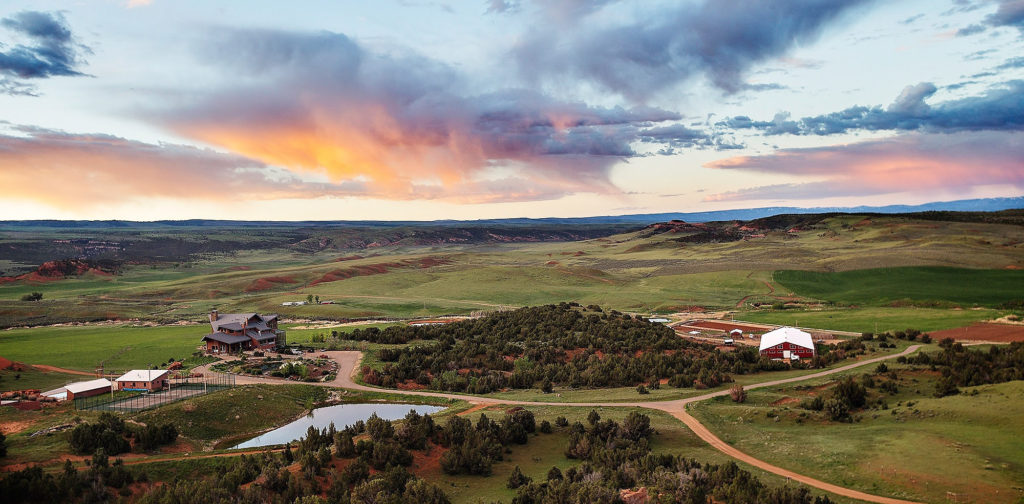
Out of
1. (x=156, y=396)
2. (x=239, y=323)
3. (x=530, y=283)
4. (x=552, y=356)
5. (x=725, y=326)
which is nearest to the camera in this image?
(x=156, y=396)

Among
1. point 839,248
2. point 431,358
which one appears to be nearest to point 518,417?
point 431,358

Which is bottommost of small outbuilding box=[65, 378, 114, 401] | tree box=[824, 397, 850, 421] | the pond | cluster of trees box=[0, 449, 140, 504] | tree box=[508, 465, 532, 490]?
the pond

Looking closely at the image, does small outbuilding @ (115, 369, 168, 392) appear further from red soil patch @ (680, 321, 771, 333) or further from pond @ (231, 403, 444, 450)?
red soil patch @ (680, 321, 771, 333)

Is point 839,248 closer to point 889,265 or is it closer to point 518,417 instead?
point 889,265

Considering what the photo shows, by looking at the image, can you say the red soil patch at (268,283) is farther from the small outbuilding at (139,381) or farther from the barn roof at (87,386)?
the barn roof at (87,386)

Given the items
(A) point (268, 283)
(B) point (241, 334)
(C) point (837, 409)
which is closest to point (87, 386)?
(B) point (241, 334)

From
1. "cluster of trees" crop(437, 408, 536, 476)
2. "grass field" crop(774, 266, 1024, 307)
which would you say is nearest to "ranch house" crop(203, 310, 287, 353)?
"cluster of trees" crop(437, 408, 536, 476)

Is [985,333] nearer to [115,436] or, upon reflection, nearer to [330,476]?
[330,476]
